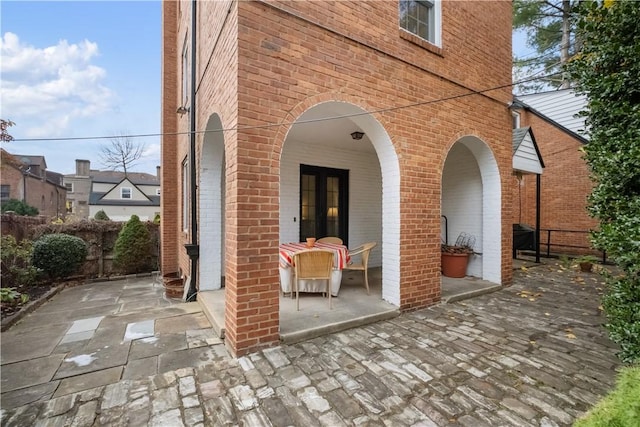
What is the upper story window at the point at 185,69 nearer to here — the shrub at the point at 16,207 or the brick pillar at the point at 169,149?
the brick pillar at the point at 169,149

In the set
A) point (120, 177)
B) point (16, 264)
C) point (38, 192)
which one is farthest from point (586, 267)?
point (120, 177)

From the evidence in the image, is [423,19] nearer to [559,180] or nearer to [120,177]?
[559,180]

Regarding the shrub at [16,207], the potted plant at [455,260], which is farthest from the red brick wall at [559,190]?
the shrub at [16,207]

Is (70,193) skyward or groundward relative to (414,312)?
skyward

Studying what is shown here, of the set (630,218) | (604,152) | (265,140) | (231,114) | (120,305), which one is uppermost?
(231,114)

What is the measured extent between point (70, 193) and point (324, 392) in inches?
1659

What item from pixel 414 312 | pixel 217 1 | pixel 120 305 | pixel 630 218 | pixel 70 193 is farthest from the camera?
pixel 70 193

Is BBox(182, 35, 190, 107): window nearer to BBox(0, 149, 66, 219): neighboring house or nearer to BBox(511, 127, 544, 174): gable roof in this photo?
BBox(511, 127, 544, 174): gable roof

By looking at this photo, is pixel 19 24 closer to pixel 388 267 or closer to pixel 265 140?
pixel 265 140

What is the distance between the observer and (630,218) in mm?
2207

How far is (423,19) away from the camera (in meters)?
4.71

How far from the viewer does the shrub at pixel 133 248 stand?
7.41m

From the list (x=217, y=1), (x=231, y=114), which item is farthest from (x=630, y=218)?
(x=217, y=1)

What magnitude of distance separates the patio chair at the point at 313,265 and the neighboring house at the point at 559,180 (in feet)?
31.0
